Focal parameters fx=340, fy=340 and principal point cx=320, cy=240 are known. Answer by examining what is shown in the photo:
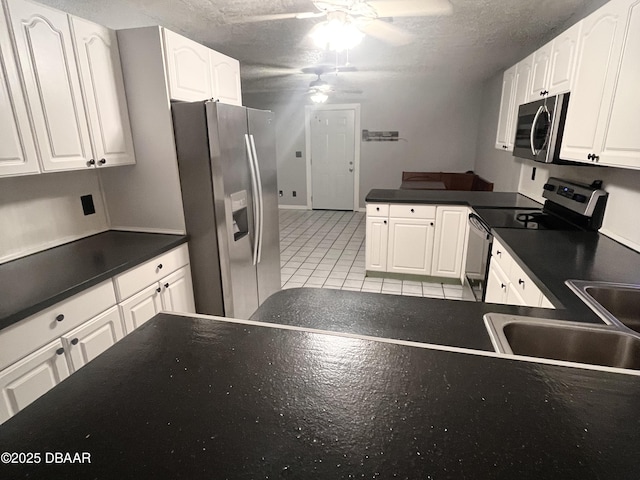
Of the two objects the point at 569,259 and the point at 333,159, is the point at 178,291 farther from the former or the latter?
the point at 333,159

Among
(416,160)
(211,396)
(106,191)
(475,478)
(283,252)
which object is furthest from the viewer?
(416,160)

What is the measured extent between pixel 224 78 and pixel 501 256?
229 centimetres

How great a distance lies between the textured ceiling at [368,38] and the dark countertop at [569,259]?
1497mm

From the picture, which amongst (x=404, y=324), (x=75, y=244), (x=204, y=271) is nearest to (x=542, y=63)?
(x=404, y=324)

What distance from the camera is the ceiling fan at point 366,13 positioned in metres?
1.72

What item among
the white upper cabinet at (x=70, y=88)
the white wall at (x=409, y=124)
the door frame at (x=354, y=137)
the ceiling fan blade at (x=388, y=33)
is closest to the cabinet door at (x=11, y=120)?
the white upper cabinet at (x=70, y=88)

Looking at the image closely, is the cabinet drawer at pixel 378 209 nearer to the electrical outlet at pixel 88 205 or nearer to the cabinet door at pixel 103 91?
the cabinet door at pixel 103 91

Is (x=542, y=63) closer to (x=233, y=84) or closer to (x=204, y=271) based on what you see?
(x=233, y=84)

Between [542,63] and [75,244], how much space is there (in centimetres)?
330

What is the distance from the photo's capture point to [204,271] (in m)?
2.30

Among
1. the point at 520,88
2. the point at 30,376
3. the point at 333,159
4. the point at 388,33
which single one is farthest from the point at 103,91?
the point at 333,159

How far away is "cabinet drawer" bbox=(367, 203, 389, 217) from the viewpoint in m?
3.27

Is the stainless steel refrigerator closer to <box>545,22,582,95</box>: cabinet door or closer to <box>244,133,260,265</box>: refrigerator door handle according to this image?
<box>244,133,260,265</box>: refrigerator door handle

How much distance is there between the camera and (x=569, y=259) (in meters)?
1.62
